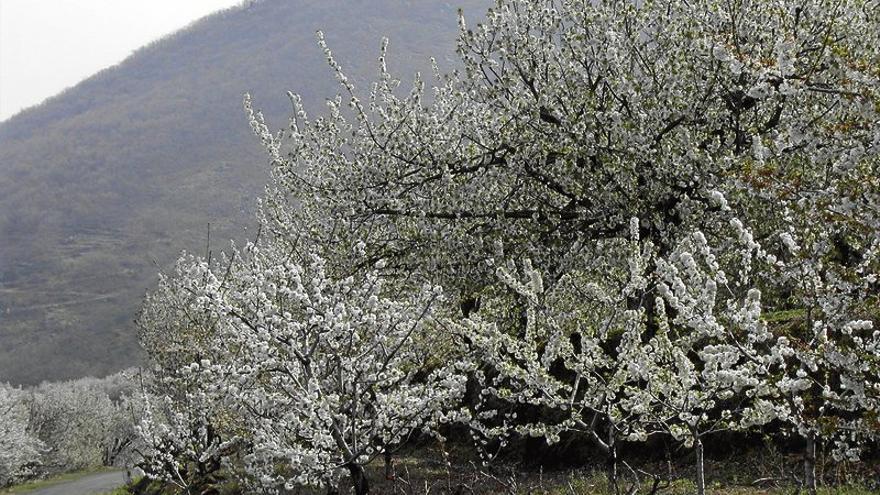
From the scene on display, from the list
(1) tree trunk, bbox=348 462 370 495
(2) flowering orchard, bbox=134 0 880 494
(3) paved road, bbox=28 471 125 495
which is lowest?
(3) paved road, bbox=28 471 125 495

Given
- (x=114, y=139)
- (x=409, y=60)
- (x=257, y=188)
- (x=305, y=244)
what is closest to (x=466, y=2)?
(x=409, y=60)

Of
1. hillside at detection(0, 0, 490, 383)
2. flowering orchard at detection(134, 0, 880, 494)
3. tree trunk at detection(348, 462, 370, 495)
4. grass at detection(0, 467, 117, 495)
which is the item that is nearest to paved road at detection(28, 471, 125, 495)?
grass at detection(0, 467, 117, 495)

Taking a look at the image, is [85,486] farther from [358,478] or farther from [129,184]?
[129,184]

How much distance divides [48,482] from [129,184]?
11639 centimetres

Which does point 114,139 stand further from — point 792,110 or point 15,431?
point 792,110

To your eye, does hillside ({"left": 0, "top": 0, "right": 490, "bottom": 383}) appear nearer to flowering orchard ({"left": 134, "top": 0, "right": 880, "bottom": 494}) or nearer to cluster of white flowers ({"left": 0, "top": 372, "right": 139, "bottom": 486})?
cluster of white flowers ({"left": 0, "top": 372, "right": 139, "bottom": 486})

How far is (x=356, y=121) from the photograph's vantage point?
43.8 feet

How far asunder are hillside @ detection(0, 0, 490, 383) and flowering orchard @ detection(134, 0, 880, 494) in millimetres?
93495

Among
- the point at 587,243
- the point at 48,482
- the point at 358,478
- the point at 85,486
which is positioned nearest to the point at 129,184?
the point at 48,482

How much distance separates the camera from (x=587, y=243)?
38.7 feet

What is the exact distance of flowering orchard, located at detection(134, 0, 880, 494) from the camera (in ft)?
18.5

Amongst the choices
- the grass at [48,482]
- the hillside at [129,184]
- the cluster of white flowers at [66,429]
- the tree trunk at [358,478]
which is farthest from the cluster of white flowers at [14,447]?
the hillside at [129,184]

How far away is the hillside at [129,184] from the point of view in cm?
11019

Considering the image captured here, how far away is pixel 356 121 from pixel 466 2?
172 m
